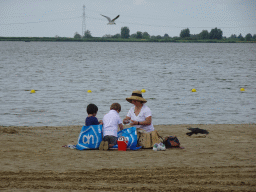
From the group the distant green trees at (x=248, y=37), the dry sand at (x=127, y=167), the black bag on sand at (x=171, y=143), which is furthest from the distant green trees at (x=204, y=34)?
the black bag on sand at (x=171, y=143)

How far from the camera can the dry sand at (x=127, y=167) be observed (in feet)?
17.3

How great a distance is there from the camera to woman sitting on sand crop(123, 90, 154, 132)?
8031mm

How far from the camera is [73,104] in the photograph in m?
17.0

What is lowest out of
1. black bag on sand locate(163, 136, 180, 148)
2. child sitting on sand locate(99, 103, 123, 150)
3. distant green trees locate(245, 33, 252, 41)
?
black bag on sand locate(163, 136, 180, 148)

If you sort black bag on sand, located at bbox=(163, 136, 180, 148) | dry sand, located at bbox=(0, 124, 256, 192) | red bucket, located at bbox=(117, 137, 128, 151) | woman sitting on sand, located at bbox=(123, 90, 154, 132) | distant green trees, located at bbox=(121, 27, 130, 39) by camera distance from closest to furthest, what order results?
dry sand, located at bbox=(0, 124, 256, 192)
red bucket, located at bbox=(117, 137, 128, 151)
woman sitting on sand, located at bbox=(123, 90, 154, 132)
black bag on sand, located at bbox=(163, 136, 180, 148)
distant green trees, located at bbox=(121, 27, 130, 39)

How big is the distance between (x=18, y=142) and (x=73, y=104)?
8.56m

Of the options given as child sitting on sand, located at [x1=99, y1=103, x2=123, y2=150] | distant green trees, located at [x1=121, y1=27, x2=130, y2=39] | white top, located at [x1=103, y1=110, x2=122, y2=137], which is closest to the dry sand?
child sitting on sand, located at [x1=99, y1=103, x2=123, y2=150]

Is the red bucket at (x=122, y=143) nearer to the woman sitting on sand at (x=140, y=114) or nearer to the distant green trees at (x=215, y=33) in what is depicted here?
the woman sitting on sand at (x=140, y=114)

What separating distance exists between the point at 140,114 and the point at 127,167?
1977mm

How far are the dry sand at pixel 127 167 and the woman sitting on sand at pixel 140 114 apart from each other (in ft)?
2.10

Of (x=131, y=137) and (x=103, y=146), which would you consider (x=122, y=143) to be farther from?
(x=103, y=146)

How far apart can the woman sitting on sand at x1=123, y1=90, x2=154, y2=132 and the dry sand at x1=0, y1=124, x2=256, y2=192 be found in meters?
0.64

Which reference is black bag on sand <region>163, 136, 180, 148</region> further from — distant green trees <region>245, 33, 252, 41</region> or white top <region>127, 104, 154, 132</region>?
distant green trees <region>245, 33, 252, 41</region>

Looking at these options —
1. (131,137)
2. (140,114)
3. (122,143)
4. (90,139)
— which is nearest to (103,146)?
(90,139)
